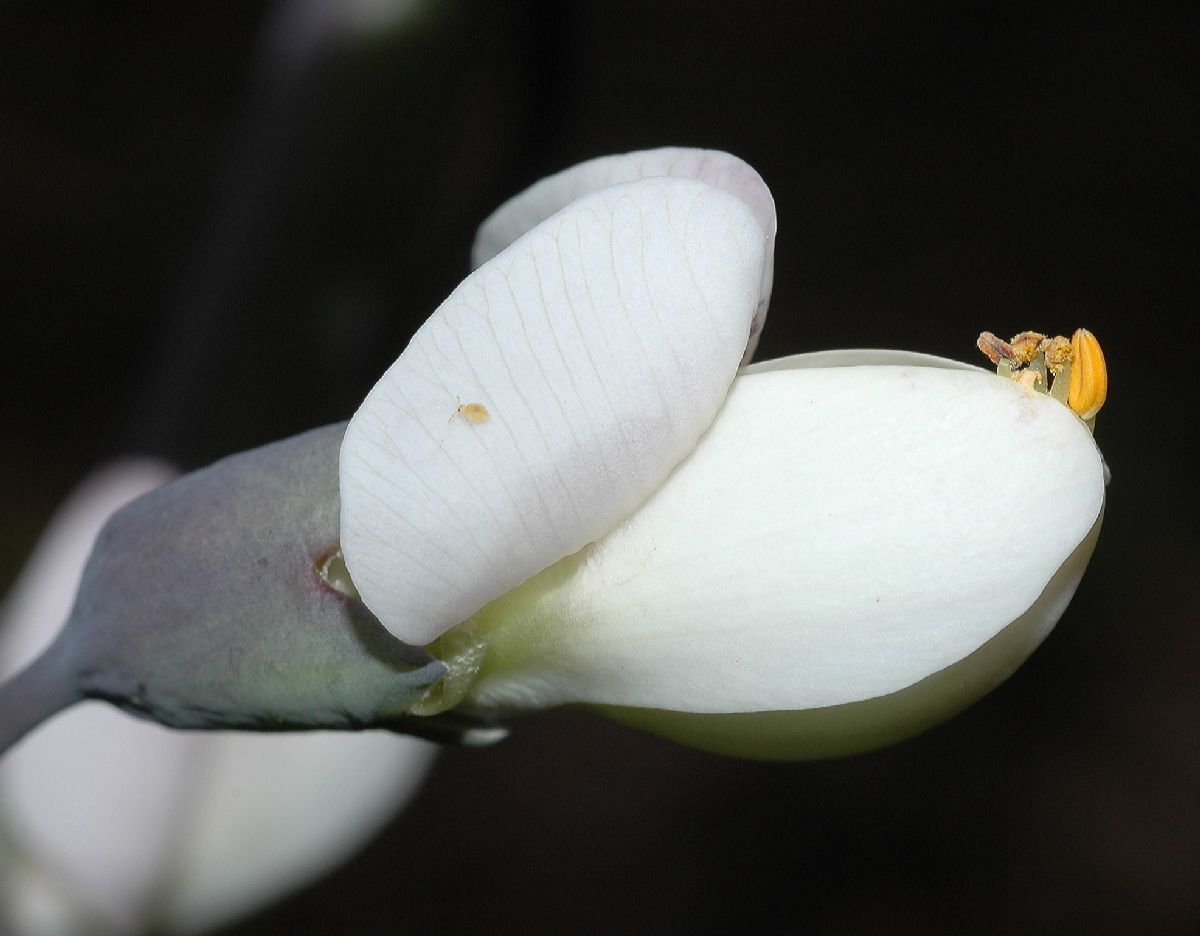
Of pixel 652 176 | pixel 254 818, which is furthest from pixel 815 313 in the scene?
pixel 652 176

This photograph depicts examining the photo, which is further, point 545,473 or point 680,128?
point 680,128

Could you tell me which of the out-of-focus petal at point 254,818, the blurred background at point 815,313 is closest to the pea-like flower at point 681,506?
the out-of-focus petal at point 254,818

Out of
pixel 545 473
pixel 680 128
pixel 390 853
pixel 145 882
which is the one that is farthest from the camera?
pixel 680 128

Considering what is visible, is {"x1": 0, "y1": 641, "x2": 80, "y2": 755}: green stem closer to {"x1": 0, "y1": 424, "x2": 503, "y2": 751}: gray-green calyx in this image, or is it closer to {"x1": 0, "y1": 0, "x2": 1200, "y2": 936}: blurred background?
{"x1": 0, "y1": 424, "x2": 503, "y2": 751}: gray-green calyx

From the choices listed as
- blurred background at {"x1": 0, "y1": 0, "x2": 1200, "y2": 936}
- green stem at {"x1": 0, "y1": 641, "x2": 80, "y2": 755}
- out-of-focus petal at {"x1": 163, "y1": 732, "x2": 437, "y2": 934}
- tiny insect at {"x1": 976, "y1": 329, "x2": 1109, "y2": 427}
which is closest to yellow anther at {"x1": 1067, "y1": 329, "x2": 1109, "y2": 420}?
tiny insect at {"x1": 976, "y1": 329, "x2": 1109, "y2": 427}

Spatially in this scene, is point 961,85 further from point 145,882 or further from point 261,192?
point 145,882

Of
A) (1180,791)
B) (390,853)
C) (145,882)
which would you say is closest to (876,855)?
(1180,791)

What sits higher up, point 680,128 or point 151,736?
point 680,128

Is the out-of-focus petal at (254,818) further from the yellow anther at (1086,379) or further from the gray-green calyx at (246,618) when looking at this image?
the yellow anther at (1086,379)
